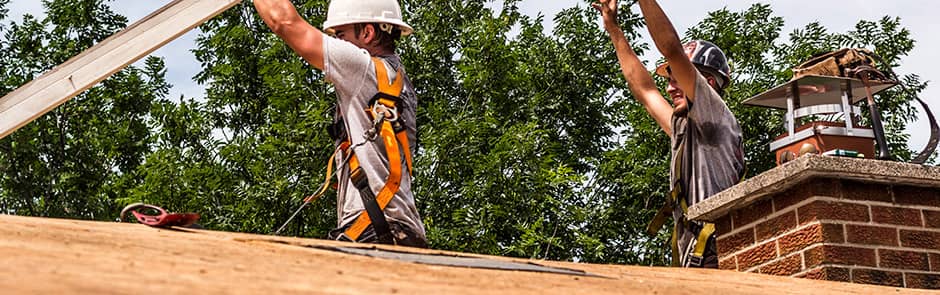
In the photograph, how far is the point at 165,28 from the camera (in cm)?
619

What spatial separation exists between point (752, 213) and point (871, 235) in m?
0.51

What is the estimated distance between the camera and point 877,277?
16.9 feet

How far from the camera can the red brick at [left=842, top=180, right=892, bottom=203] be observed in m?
5.23

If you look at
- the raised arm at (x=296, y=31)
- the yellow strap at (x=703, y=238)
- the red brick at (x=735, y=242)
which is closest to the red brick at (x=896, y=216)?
the red brick at (x=735, y=242)

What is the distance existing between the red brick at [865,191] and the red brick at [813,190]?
39 mm

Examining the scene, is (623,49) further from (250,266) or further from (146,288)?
(146,288)

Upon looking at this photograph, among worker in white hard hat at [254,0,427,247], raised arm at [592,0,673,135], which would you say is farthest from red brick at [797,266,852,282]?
raised arm at [592,0,673,135]

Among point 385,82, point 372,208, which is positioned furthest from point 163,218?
point 385,82

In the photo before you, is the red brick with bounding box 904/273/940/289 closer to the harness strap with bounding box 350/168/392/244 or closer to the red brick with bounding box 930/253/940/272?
the red brick with bounding box 930/253/940/272

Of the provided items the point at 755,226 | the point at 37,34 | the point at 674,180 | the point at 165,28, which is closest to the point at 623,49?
the point at 674,180

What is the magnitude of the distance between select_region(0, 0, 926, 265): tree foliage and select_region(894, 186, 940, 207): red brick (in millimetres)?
12285

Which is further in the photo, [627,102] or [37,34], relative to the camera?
[37,34]

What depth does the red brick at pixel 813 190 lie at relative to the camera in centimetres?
518

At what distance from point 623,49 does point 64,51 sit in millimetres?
17486
